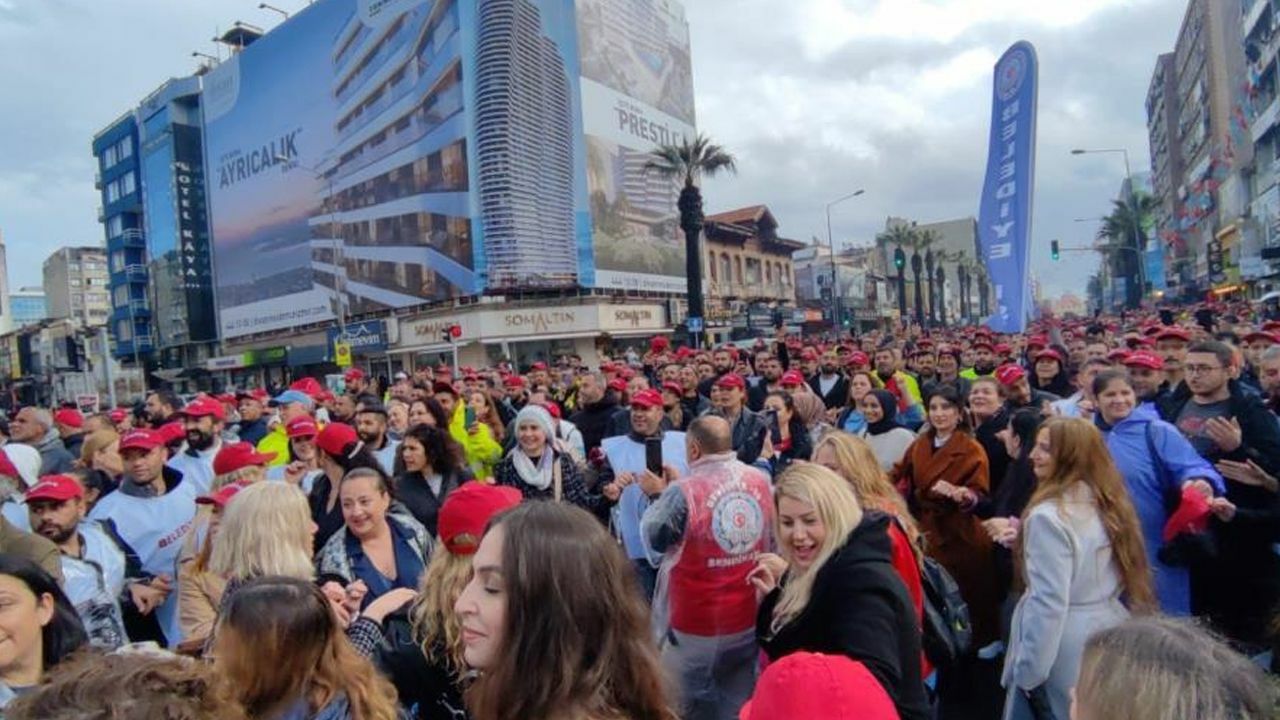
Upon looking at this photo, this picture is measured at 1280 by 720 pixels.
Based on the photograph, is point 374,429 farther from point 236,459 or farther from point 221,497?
point 221,497

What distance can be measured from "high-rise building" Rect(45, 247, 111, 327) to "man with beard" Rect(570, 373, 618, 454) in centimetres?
10676

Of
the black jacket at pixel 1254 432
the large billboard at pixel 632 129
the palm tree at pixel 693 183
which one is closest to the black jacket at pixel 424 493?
the black jacket at pixel 1254 432

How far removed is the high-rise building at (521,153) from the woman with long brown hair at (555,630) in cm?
3701

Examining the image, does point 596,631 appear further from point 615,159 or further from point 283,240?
point 283,240

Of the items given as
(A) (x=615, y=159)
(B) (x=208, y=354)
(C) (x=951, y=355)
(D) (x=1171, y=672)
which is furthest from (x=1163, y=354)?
(B) (x=208, y=354)

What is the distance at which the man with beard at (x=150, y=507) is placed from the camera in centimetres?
470

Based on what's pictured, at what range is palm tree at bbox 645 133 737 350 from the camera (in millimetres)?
23703

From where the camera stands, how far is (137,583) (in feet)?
13.8

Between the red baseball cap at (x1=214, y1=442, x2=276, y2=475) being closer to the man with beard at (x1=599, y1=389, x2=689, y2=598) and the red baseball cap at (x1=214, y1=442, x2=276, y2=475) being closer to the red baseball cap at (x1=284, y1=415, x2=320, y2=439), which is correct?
the red baseball cap at (x1=284, y1=415, x2=320, y2=439)

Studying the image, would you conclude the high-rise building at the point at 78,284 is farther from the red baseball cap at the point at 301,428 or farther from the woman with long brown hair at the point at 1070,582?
the woman with long brown hair at the point at 1070,582

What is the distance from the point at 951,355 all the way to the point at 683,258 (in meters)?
41.9

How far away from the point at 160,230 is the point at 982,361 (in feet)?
222

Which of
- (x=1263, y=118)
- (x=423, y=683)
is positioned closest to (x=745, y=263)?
(x=1263, y=118)

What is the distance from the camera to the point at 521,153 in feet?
126
